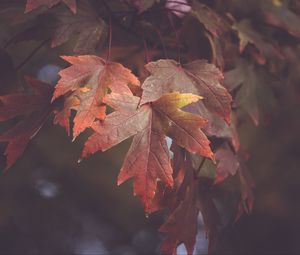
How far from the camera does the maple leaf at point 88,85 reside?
0.98 meters

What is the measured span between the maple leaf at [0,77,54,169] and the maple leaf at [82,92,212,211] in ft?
0.50

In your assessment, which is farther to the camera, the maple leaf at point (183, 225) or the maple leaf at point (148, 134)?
the maple leaf at point (183, 225)

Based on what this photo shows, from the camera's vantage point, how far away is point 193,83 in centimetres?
109

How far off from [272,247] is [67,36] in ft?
7.76

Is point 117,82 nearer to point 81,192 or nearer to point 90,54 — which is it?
point 90,54

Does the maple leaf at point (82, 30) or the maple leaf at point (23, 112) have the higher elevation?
the maple leaf at point (82, 30)

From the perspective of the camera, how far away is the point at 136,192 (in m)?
0.98

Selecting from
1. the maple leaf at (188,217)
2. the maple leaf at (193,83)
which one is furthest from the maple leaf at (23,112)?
the maple leaf at (188,217)

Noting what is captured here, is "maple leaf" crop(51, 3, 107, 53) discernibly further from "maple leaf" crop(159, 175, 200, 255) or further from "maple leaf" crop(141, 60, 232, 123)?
"maple leaf" crop(159, 175, 200, 255)

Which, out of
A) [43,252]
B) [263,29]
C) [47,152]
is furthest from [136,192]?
[43,252]

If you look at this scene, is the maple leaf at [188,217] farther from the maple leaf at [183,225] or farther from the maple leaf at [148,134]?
the maple leaf at [148,134]

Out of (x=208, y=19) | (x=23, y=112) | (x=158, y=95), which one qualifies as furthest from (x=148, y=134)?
(x=208, y=19)

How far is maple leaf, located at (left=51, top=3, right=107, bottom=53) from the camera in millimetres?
1133

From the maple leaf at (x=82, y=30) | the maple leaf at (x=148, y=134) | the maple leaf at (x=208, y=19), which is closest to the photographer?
the maple leaf at (x=148, y=134)
